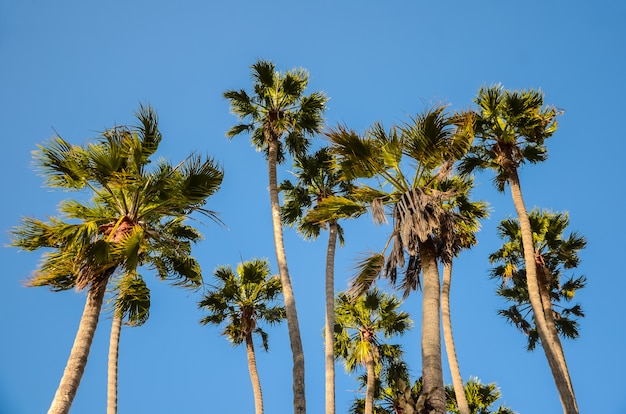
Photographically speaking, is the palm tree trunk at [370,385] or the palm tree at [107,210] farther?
the palm tree trunk at [370,385]

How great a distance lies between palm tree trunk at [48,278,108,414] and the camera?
855 cm

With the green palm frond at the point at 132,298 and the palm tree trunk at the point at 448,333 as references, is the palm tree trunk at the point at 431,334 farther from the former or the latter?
the palm tree trunk at the point at 448,333

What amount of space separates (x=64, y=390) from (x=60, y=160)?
4326 mm

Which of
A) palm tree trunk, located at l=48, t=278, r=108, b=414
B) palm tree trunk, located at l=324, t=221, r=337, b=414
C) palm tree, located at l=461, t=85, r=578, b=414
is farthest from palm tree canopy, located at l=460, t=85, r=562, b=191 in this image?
palm tree trunk, located at l=48, t=278, r=108, b=414

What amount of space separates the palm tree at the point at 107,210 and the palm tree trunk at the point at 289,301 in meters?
5.63

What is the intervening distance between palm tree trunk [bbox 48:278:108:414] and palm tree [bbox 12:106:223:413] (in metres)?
0.02

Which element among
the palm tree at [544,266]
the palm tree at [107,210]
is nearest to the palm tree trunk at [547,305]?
the palm tree at [544,266]

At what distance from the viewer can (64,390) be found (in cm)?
862

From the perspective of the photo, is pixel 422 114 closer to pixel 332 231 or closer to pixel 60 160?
pixel 60 160

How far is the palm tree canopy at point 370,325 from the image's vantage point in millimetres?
23469

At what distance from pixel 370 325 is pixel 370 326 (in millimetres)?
48

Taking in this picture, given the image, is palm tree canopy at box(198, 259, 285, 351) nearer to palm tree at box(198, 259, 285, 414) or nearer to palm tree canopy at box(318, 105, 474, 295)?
palm tree at box(198, 259, 285, 414)

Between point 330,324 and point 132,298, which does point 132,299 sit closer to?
point 132,298

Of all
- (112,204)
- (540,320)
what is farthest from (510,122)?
(112,204)
